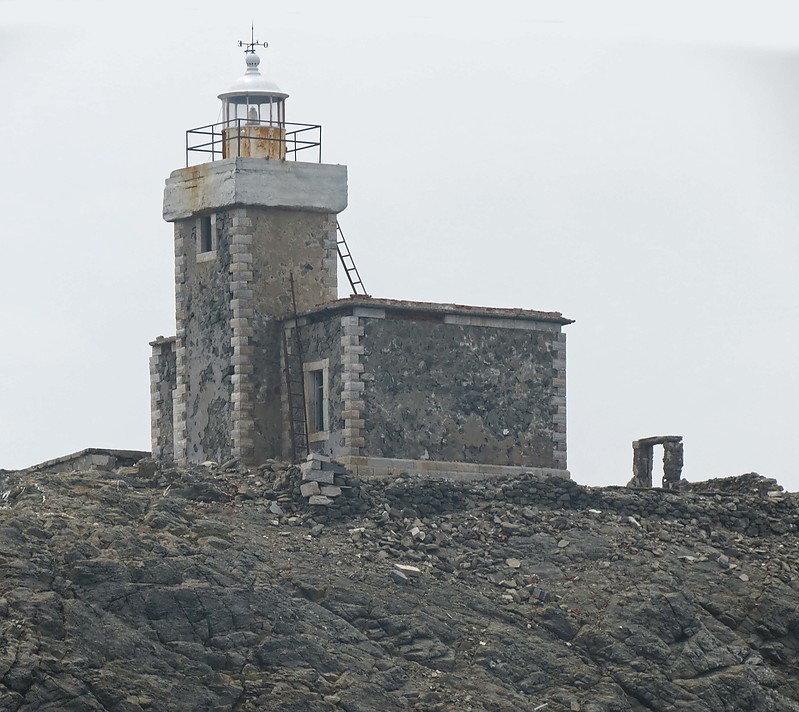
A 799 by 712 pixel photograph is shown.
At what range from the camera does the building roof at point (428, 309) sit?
6612cm

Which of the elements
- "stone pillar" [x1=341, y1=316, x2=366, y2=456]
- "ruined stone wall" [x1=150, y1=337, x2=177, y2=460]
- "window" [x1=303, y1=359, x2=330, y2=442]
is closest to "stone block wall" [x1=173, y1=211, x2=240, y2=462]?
"window" [x1=303, y1=359, x2=330, y2=442]

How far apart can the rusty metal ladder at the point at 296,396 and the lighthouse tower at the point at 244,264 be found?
0.60 m

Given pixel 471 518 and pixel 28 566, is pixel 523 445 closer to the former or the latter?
pixel 471 518

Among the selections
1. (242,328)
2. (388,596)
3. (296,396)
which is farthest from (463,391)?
(388,596)

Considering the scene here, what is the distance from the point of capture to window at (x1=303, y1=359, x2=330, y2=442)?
66938mm

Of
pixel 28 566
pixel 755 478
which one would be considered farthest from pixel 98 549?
pixel 755 478

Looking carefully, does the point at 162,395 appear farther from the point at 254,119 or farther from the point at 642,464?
the point at 642,464

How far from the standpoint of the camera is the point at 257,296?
2687 inches

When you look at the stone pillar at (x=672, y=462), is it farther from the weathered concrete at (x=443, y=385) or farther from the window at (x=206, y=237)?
the window at (x=206, y=237)

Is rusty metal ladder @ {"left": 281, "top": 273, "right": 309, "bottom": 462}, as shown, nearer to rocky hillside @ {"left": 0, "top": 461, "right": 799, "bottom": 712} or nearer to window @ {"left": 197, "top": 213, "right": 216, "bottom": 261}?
window @ {"left": 197, "top": 213, "right": 216, "bottom": 261}

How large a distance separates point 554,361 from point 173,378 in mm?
10467

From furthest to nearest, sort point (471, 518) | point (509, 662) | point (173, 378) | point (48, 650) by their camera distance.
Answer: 1. point (173, 378)
2. point (471, 518)
3. point (509, 662)
4. point (48, 650)

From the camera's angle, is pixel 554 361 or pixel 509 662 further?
pixel 554 361

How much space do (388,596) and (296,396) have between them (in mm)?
9494
